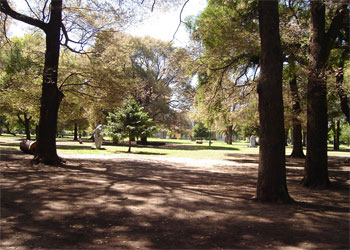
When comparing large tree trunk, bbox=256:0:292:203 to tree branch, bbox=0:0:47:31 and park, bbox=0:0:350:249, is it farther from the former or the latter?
tree branch, bbox=0:0:47:31

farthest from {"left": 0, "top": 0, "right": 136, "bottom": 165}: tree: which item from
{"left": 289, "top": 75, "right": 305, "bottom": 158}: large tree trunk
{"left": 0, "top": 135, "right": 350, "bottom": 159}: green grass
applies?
{"left": 289, "top": 75, "right": 305, "bottom": 158}: large tree trunk

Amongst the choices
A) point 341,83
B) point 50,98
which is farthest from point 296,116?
point 50,98

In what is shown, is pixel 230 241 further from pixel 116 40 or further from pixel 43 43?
pixel 43 43

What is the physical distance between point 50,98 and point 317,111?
32.1 feet

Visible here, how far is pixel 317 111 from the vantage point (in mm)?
8758

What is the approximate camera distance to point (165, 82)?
38.3m

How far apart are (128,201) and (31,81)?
9625mm

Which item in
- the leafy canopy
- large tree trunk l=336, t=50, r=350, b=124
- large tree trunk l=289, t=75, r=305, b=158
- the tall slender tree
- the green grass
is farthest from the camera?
the leafy canopy

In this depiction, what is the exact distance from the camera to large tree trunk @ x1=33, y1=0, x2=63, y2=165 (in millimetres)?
11188

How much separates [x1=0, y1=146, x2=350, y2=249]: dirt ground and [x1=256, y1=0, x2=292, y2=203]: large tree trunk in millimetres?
455

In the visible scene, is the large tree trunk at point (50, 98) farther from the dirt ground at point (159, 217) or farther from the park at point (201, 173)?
the dirt ground at point (159, 217)

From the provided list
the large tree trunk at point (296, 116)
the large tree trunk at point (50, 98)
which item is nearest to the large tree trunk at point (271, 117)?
the large tree trunk at point (50, 98)

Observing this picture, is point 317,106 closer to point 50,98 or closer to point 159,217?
point 159,217

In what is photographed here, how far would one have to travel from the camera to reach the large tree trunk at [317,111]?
8664 millimetres
